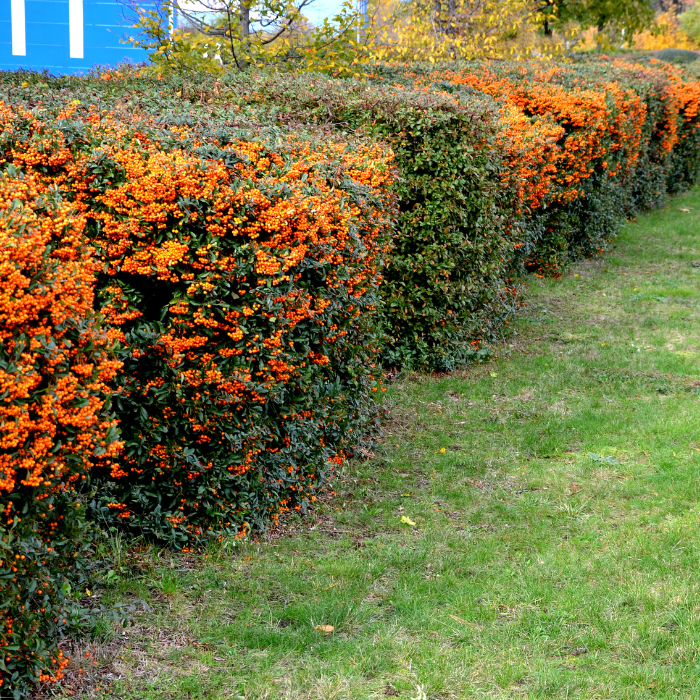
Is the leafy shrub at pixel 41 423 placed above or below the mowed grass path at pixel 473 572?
above

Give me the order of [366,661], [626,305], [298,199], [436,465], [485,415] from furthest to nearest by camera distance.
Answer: [626,305] → [485,415] → [436,465] → [298,199] → [366,661]

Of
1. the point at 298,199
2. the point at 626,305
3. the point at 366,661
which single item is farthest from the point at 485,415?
the point at 626,305

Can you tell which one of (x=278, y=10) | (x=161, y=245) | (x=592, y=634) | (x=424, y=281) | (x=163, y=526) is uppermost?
(x=278, y=10)

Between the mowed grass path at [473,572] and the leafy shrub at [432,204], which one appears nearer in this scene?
Result: the mowed grass path at [473,572]

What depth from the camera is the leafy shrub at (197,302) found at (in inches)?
143

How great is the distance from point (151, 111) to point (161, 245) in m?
2.00

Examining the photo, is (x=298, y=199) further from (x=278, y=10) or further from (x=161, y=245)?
(x=278, y=10)

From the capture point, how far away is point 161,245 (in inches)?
144

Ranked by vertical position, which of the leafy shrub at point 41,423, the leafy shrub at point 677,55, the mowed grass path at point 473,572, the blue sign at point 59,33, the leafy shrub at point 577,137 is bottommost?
the mowed grass path at point 473,572

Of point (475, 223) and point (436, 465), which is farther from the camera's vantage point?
point (475, 223)

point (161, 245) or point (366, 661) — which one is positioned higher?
point (161, 245)

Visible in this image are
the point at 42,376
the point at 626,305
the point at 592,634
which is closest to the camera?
the point at 42,376

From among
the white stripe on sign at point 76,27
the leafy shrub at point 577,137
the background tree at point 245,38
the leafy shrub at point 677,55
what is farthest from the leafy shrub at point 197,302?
the leafy shrub at point 677,55

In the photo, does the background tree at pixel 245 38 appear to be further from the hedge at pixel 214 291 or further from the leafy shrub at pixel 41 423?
the leafy shrub at pixel 41 423
